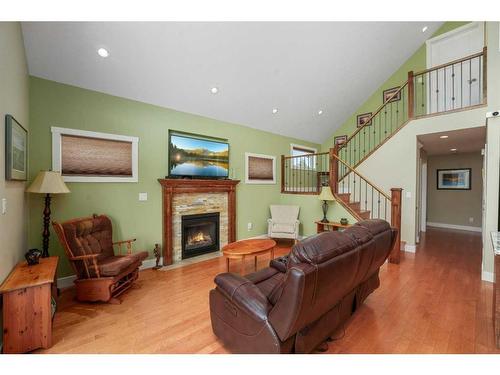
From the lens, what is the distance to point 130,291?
287cm

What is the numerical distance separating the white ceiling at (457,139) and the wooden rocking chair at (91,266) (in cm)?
556

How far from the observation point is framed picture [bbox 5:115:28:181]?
6.39 feet

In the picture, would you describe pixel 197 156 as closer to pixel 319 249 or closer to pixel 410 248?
pixel 319 249

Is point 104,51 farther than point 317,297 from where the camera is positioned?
Yes

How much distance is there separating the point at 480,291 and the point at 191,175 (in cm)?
449

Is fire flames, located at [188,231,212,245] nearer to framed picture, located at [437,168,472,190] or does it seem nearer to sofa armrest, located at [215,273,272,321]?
sofa armrest, located at [215,273,272,321]

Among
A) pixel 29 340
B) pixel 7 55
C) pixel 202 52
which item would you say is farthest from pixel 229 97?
pixel 29 340

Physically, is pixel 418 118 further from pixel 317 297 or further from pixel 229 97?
pixel 317 297

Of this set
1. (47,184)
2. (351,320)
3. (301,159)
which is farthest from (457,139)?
(47,184)

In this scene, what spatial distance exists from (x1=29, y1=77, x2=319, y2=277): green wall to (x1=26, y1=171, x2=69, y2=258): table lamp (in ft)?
0.97

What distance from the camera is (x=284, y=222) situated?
17.1 ft

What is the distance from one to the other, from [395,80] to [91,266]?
7663mm

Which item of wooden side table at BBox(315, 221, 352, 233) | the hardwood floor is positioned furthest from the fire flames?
wooden side table at BBox(315, 221, 352, 233)
